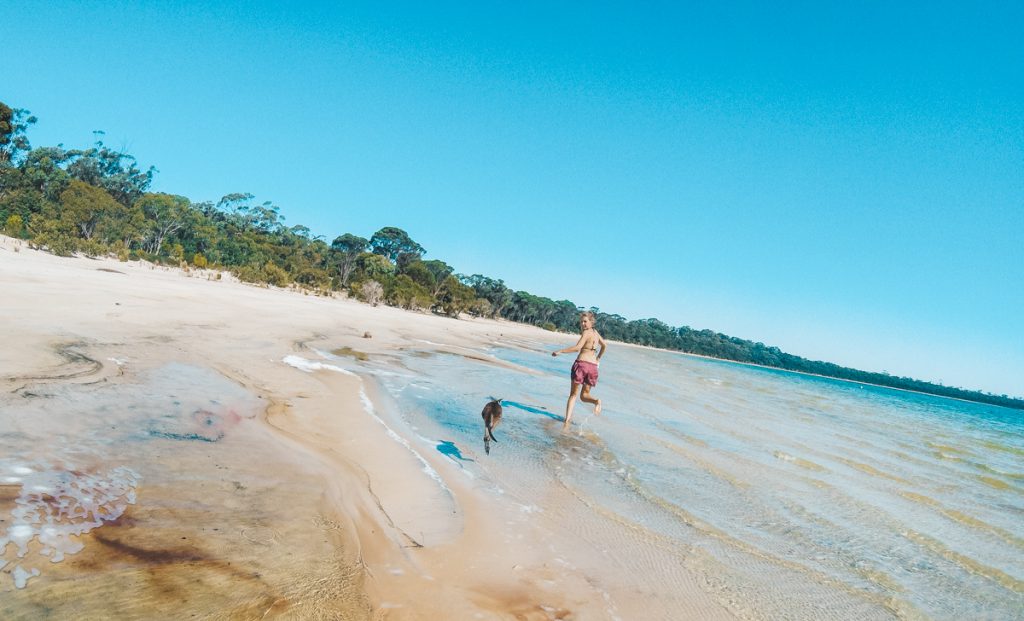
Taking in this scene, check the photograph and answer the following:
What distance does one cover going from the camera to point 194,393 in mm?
6098

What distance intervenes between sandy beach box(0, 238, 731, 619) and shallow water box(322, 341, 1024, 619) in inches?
11.0

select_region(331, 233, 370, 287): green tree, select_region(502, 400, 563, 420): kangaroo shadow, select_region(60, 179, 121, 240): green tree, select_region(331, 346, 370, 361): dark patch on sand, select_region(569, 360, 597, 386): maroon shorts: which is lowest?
select_region(502, 400, 563, 420): kangaroo shadow

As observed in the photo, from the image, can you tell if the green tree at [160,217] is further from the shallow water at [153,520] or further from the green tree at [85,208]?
the shallow water at [153,520]

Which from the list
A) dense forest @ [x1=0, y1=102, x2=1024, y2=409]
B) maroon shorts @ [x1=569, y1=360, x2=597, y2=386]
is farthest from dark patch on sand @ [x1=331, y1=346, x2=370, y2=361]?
dense forest @ [x1=0, y1=102, x2=1024, y2=409]

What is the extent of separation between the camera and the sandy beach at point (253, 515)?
2461mm

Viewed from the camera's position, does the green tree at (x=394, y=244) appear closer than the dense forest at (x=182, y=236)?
No

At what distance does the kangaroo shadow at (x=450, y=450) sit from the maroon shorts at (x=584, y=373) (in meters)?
3.47

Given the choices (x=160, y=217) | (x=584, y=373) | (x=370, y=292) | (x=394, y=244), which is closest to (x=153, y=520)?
(x=584, y=373)

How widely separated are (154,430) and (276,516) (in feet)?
6.97

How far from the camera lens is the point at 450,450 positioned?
20.9ft

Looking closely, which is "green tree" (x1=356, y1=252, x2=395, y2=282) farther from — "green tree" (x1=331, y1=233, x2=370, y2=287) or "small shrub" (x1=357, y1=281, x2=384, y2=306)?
"small shrub" (x1=357, y1=281, x2=384, y2=306)

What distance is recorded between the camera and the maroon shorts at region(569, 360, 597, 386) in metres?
9.40

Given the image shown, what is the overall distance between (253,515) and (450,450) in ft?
10.5

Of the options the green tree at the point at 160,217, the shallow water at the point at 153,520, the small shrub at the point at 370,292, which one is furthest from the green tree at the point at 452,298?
the shallow water at the point at 153,520
